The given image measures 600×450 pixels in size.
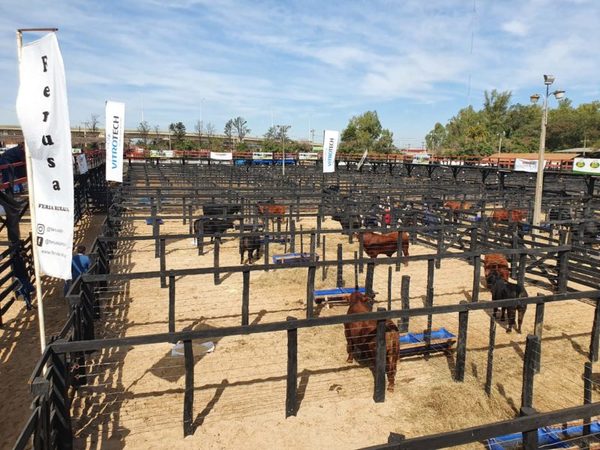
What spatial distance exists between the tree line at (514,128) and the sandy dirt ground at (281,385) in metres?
75.2

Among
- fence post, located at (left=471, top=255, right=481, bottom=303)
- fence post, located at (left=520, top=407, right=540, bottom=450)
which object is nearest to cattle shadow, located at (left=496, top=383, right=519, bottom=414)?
fence post, located at (left=471, top=255, right=481, bottom=303)

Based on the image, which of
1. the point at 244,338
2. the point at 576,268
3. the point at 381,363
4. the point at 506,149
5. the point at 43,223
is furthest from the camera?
the point at 506,149

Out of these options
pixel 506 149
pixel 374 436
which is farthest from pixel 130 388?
pixel 506 149

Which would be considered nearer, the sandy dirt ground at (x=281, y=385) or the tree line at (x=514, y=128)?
the sandy dirt ground at (x=281, y=385)

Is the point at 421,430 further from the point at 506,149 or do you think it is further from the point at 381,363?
the point at 506,149

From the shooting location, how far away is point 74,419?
5680mm

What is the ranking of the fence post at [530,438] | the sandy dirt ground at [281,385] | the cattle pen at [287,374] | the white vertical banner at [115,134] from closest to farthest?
the fence post at [530,438], the cattle pen at [287,374], the sandy dirt ground at [281,385], the white vertical banner at [115,134]

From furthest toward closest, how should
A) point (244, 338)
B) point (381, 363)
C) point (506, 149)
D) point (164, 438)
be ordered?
point (506, 149), point (244, 338), point (381, 363), point (164, 438)

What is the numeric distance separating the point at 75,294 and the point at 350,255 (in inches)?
415

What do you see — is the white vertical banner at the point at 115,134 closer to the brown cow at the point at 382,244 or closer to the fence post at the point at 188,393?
the brown cow at the point at 382,244

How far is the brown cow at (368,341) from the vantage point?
655 centimetres

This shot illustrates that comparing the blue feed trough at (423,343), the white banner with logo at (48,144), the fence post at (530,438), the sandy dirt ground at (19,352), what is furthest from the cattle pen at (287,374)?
the white banner with logo at (48,144)

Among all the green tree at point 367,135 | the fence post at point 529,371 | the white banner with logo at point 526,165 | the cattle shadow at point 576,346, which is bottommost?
the cattle shadow at point 576,346

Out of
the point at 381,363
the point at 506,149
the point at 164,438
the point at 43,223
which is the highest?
the point at 506,149
